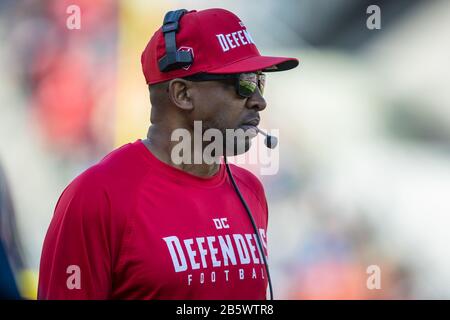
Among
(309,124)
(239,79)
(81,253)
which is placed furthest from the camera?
(309,124)

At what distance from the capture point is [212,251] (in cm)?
214

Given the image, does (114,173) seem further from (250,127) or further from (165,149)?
(250,127)

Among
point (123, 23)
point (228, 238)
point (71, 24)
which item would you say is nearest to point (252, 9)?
point (123, 23)

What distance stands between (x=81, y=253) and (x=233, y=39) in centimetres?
79

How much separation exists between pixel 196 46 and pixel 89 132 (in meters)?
1.78

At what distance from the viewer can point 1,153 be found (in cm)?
386

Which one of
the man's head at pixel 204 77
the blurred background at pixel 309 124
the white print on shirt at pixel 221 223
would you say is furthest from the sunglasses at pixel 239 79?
the blurred background at pixel 309 124

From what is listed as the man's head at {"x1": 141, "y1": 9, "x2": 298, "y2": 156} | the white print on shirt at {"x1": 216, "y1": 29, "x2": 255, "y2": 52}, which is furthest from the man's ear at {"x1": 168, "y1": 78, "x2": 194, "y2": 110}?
the white print on shirt at {"x1": 216, "y1": 29, "x2": 255, "y2": 52}

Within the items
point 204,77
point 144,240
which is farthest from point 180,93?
point 144,240

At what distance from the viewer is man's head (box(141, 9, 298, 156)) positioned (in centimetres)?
225

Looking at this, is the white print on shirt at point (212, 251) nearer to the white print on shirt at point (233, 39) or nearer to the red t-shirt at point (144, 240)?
the red t-shirt at point (144, 240)

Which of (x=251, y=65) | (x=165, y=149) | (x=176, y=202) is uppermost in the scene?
(x=251, y=65)

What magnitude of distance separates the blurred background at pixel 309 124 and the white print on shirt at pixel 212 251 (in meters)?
1.69

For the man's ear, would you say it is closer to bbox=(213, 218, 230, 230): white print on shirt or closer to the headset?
the headset
